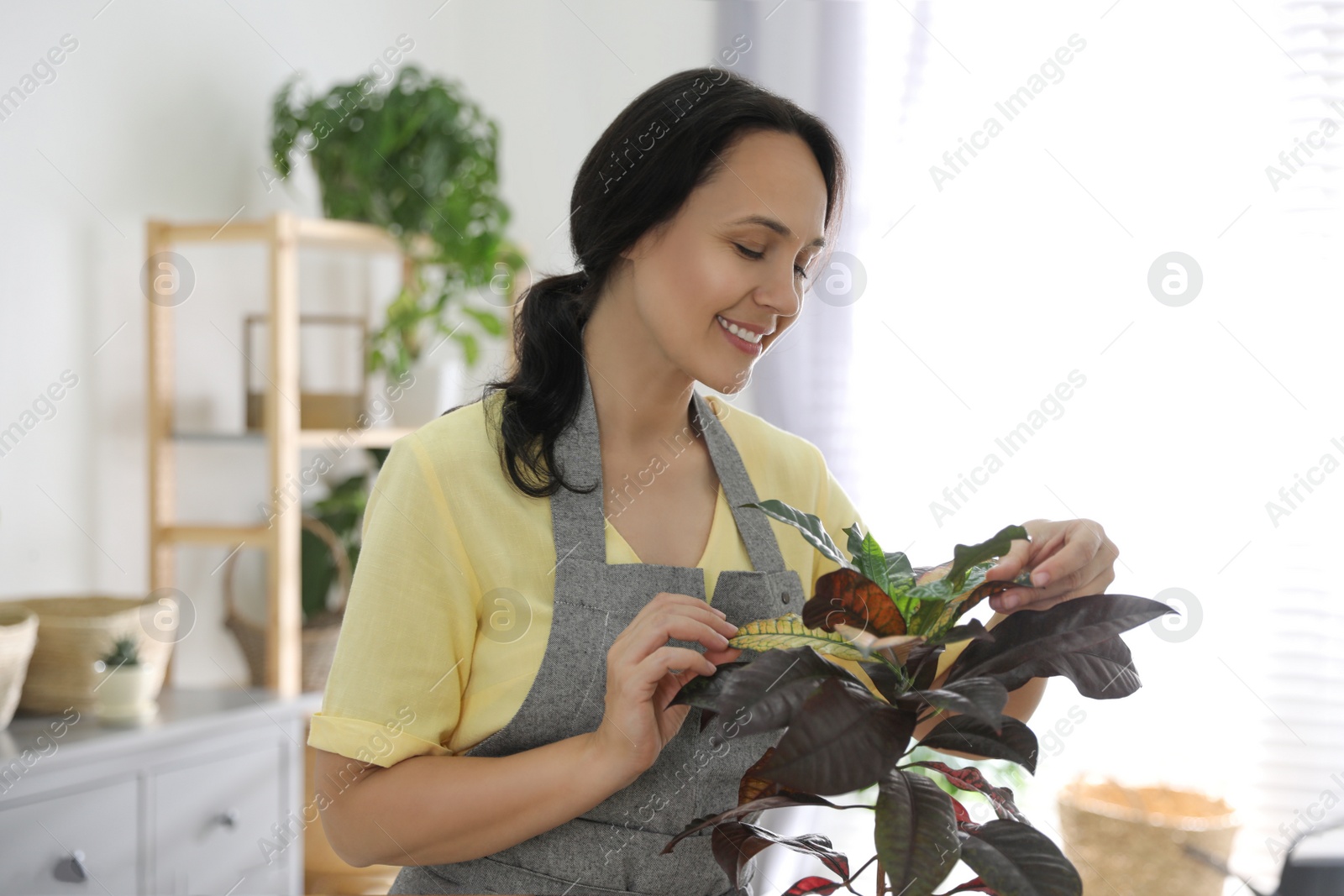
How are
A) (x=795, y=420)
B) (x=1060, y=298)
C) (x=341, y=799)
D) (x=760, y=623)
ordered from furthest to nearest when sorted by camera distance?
(x=795, y=420) → (x=1060, y=298) → (x=341, y=799) → (x=760, y=623)

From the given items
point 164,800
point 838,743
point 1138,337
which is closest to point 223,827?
point 164,800

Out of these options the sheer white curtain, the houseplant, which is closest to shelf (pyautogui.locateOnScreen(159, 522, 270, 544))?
the houseplant

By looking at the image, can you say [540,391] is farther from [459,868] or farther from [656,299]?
[459,868]

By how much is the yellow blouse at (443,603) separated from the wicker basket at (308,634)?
4.90 feet

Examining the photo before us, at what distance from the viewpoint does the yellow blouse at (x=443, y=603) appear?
3.33 ft

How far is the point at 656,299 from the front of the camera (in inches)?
44.6

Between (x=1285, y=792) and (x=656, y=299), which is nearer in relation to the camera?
(x=656, y=299)

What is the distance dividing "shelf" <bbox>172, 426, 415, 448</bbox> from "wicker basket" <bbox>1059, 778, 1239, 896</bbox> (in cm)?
157

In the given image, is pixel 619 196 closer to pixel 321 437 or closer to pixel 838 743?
pixel 838 743

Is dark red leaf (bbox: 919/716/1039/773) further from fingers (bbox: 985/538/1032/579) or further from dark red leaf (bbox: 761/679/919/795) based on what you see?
fingers (bbox: 985/538/1032/579)

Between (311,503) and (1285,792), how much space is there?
2.31 meters

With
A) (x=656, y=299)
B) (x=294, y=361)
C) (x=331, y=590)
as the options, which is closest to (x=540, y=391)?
(x=656, y=299)

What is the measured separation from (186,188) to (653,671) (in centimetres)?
214

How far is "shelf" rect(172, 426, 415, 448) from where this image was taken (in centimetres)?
243
